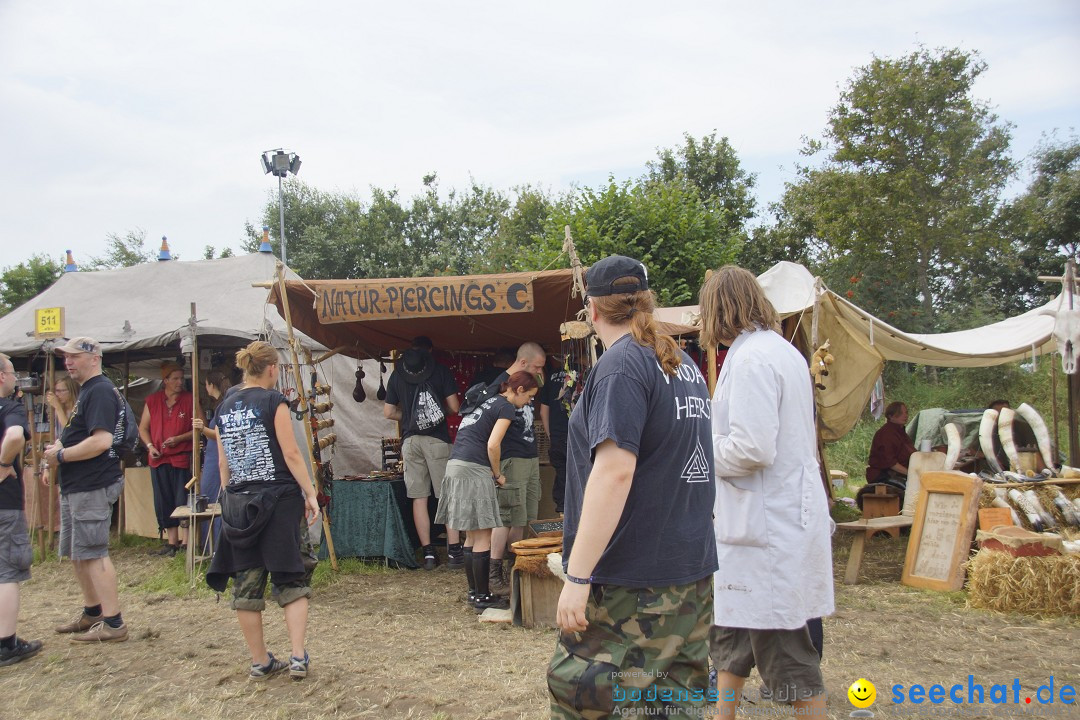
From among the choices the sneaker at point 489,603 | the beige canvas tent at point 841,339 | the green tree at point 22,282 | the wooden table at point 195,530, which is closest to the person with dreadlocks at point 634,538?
the sneaker at point 489,603

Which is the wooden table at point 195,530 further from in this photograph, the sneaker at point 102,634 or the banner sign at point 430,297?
the banner sign at point 430,297

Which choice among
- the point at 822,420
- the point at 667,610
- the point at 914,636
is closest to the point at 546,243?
the point at 822,420

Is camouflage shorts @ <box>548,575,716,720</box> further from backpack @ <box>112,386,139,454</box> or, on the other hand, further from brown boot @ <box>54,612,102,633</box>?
brown boot @ <box>54,612,102,633</box>

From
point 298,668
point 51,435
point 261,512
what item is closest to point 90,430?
point 261,512

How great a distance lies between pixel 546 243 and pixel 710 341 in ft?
36.1

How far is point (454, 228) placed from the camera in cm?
2575

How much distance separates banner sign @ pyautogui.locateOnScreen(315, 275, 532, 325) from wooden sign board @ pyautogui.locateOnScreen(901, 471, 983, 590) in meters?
3.37

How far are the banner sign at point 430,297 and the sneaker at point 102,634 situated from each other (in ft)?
8.49

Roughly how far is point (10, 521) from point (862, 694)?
14.5 ft

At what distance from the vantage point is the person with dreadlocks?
191 cm

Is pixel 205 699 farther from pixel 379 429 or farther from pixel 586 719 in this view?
pixel 379 429

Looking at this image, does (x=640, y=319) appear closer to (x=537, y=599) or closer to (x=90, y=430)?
(x=537, y=599)

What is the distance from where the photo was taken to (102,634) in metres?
4.75

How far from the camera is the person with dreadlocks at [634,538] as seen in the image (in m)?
1.91
